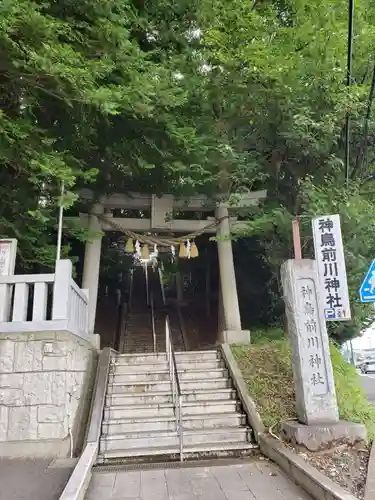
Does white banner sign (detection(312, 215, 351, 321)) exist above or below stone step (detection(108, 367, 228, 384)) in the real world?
above

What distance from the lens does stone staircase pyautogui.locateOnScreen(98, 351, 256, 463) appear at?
656 centimetres

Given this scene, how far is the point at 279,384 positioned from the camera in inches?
304

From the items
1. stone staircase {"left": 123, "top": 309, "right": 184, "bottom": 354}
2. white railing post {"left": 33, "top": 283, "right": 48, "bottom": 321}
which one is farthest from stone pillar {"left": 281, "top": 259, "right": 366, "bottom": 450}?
stone staircase {"left": 123, "top": 309, "right": 184, "bottom": 354}

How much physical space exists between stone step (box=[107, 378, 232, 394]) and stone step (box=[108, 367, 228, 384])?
0.13m

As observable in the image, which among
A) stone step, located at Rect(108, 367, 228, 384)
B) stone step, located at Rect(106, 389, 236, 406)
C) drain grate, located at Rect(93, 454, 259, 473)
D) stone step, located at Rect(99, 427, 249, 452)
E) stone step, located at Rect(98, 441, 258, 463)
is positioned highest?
stone step, located at Rect(108, 367, 228, 384)

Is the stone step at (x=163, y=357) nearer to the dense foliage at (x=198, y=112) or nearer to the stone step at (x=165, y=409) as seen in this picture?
the stone step at (x=165, y=409)

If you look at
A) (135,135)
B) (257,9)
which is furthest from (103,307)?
(257,9)

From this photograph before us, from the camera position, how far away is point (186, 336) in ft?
47.4

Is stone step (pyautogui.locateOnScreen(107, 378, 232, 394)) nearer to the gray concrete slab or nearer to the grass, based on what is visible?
the grass

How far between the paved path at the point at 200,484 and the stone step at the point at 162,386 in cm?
230

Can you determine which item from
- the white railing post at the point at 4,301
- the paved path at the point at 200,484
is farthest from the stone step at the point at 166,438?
the white railing post at the point at 4,301

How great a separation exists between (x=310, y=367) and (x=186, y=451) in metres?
2.39

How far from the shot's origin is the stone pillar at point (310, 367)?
5.75 metres

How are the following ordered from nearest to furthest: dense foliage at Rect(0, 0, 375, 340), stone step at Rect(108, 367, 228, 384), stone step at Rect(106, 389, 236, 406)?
1. dense foliage at Rect(0, 0, 375, 340)
2. stone step at Rect(106, 389, 236, 406)
3. stone step at Rect(108, 367, 228, 384)
